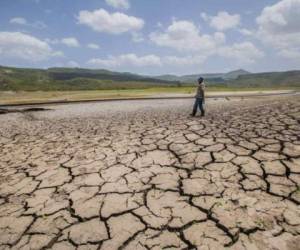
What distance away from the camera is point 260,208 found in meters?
2.69

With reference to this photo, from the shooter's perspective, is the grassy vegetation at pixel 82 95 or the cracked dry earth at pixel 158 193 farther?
the grassy vegetation at pixel 82 95

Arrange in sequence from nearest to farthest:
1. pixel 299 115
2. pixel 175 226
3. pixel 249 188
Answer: pixel 175 226 < pixel 249 188 < pixel 299 115

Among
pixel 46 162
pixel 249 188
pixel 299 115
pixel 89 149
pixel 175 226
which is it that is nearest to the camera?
pixel 175 226

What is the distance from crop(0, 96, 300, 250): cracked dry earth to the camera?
7.93ft

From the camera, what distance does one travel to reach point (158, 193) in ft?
10.5

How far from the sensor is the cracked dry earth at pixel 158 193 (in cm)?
242

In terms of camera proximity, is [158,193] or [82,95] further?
[82,95]

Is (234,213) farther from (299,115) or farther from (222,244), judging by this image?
(299,115)

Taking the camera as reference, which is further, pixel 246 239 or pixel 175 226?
pixel 175 226

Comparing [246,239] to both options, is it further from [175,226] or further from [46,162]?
[46,162]

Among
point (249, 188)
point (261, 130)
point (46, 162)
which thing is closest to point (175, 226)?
point (249, 188)

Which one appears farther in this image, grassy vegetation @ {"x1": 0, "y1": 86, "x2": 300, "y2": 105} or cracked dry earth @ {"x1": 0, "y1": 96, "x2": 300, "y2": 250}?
grassy vegetation @ {"x1": 0, "y1": 86, "x2": 300, "y2": 105}

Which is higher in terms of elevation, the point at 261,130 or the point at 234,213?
the point at 261,130

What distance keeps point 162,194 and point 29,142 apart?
15.2ft
